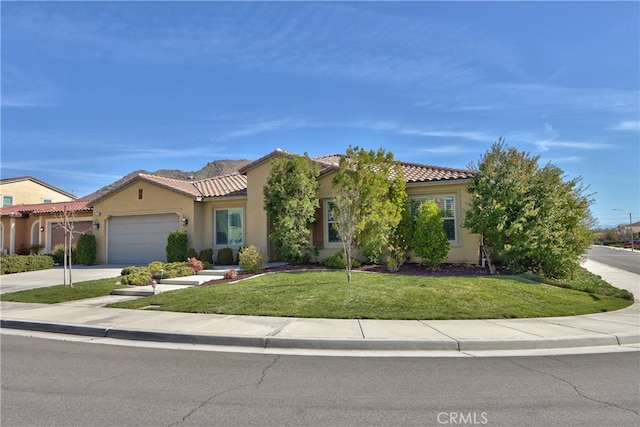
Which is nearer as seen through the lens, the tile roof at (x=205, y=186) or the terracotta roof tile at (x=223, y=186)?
the tile roof at (x=205, y=186)

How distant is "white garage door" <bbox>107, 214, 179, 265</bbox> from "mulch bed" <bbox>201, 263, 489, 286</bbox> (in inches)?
294

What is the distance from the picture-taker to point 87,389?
4938 millimetres

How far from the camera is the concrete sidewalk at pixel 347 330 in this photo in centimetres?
679

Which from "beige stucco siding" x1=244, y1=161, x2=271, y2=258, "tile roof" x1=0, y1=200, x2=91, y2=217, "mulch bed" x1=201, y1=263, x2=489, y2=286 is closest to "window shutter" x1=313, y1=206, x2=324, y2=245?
"mulch bed" x1=201, y1=263, x2=489, y2=286

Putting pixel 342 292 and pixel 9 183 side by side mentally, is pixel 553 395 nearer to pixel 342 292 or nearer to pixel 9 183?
pixel 342 292

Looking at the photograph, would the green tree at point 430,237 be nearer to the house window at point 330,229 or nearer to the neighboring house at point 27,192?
the house window at point 330,229

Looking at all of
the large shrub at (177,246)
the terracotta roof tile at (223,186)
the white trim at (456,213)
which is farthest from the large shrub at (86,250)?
the white trim at (456,213)

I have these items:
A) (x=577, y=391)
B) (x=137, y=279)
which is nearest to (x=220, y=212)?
(x=137, y=279)

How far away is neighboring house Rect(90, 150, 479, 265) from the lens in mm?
16109

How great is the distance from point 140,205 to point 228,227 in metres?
5.19

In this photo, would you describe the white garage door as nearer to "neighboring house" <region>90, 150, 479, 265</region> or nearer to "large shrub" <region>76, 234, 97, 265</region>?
"neighboring house" <region>90, 150, 479, 265</region>

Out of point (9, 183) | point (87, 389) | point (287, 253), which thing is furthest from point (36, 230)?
point (87, 389)

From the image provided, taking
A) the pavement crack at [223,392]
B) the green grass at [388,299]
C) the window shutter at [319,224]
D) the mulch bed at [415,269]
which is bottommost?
the pavement crack at [223,392]

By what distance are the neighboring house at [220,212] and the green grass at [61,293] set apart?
6248 millimetres
